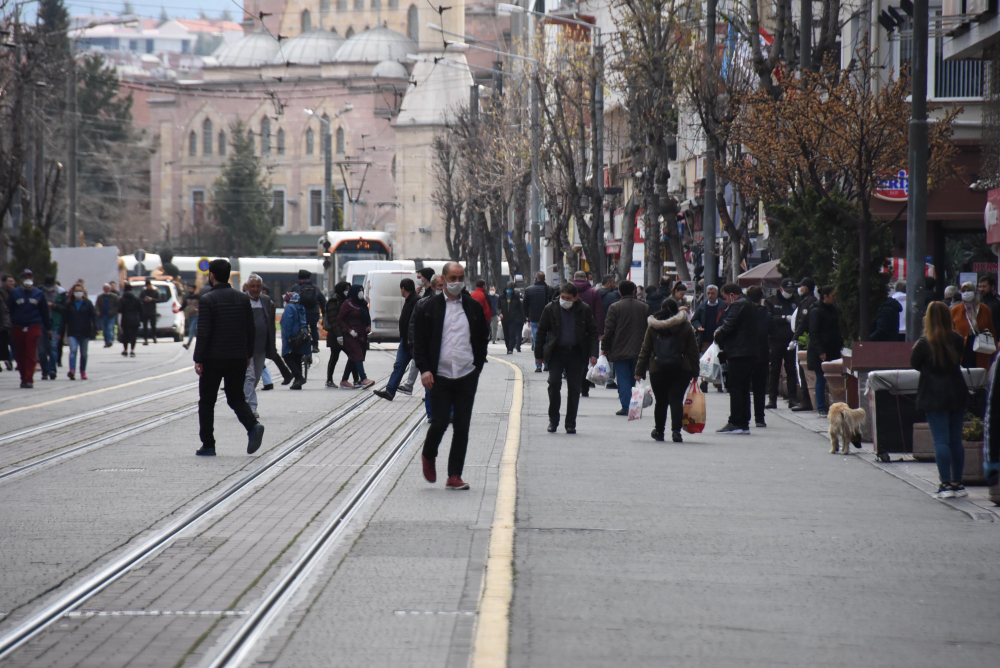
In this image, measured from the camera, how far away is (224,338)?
12.9 metres

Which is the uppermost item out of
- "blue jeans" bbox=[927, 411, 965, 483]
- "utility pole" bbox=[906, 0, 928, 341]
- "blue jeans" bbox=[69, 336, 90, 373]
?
"utility pole" bbox=[906, 0, 928, 341]

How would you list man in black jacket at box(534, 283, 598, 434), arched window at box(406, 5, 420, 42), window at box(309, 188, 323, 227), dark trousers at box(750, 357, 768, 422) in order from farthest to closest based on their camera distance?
window at box(309, 188, 323, 227) → arched window at box(406, 5, 420, 42) → dark trousers at box(750, 357, 768, 422) → man in black jacket at box(534, 283, 598, 434)

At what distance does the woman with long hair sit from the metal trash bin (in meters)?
2.41

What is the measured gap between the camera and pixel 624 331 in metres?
17.6

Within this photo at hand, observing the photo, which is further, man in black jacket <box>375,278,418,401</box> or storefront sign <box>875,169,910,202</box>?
storefront sign <box>875,169,910,202</box>

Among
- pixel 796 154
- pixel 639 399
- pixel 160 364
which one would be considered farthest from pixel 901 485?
pixel 160 364

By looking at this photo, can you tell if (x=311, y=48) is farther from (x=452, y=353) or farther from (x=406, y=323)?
(x=452, y=353)

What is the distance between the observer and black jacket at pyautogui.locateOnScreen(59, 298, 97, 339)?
25.0 metres

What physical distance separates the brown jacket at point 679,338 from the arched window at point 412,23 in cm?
10691

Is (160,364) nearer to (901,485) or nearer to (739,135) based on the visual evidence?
(739,135)

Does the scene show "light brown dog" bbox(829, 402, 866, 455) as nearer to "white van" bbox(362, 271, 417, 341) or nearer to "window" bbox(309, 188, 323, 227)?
"white van" bbox(362, 271, 417, 341)

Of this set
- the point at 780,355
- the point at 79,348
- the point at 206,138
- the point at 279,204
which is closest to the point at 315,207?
the point at 279,204

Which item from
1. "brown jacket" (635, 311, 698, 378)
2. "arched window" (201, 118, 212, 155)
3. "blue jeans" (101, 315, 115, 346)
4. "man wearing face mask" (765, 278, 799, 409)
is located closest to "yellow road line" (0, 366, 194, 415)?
"brown jacket" (635, 311, 698, 378)

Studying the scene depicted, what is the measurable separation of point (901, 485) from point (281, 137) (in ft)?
376
